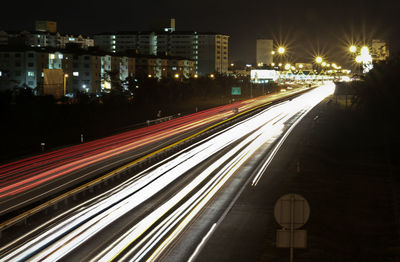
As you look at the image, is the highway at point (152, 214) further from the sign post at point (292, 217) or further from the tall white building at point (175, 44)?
the tall white building at point (175, 44)

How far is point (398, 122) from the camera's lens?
34.0 meters

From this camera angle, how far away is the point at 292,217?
9945 millimetres

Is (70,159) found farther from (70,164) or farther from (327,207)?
(327,207)

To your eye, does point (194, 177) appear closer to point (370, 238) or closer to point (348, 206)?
point (348, 206)

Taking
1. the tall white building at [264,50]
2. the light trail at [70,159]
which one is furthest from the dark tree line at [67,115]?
the tall white building at [264,50]

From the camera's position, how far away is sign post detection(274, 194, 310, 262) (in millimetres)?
9891

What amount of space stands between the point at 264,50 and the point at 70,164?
443ft

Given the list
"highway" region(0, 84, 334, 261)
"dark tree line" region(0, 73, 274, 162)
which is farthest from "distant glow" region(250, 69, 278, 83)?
"highway" region(0, 84, 334, 261)

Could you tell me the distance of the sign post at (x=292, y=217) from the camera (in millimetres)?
9891

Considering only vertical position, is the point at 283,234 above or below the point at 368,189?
above

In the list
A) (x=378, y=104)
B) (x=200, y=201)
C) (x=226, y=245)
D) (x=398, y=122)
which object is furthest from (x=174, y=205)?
(x=378, y=104)

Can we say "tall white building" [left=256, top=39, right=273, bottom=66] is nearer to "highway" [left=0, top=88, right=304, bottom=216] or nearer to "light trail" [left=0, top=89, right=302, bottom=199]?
"light trail" [left=0, top=89, right=302, bottom=199]

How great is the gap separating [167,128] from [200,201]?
24.4 meters

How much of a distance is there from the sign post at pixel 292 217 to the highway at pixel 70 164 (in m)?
10.8
